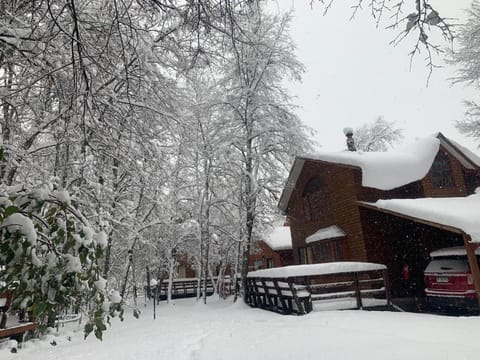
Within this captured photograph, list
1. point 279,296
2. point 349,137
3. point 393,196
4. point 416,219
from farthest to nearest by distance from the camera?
1. point 349,137
2. point 393,196
3. point 279,296
4. point 416,219

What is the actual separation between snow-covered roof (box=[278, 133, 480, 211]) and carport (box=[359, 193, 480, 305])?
1.76 meters

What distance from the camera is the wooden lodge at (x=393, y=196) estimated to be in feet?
42.6

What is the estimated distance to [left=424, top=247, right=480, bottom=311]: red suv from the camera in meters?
8.64

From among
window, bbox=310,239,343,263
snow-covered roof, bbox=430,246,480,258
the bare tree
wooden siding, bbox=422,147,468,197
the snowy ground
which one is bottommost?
the snowy ground

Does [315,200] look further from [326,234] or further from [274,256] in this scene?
[274,256]

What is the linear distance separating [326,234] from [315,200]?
7.96 feet

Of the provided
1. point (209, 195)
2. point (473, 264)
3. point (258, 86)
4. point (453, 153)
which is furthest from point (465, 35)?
point (209, 195)

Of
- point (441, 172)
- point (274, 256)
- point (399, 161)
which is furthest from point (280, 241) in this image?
point (441, 172)

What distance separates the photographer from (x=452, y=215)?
29.2 ft

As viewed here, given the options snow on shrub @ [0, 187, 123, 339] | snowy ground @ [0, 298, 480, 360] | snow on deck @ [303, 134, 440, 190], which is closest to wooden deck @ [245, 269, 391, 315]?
snowy ground @ [0, 298, 480, 360]

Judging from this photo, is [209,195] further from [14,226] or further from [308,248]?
[14,226]

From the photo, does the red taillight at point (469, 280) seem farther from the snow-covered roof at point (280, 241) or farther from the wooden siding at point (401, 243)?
the snow-covered roof at point (280, 241)

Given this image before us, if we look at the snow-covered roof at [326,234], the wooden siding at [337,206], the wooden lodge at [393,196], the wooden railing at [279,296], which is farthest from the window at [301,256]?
the wooden railing at [279,296]

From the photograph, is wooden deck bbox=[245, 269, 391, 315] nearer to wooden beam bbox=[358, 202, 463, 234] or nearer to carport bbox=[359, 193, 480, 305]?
wooden beam bbox=[358, 202, 463, 234]
